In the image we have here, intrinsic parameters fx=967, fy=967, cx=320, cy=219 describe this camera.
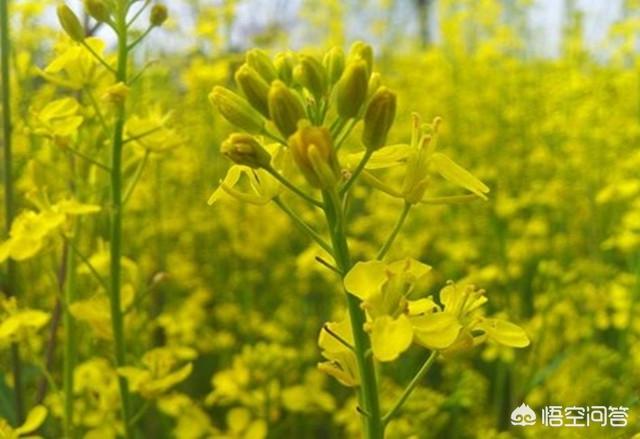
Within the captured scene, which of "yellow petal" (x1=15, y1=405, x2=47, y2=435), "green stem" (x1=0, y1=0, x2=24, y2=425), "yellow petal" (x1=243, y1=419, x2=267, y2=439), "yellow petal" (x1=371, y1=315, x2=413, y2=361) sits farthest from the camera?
"yellow petal" (x1=243, y1=419, x2=267, y2=439)

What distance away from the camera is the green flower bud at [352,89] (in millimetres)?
733

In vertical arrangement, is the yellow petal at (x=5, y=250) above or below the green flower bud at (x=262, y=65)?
below

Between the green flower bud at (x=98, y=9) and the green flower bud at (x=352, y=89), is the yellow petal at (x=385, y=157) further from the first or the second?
the green flower bud at (x=98, y=9)

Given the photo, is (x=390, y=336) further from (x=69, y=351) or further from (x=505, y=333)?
(x=69, y=351)

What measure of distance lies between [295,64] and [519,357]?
1078mm

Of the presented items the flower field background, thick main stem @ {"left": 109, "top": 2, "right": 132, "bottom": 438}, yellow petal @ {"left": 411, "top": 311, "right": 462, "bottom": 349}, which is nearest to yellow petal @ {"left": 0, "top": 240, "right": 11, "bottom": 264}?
the flower field background

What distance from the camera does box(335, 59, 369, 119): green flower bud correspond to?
0.73m

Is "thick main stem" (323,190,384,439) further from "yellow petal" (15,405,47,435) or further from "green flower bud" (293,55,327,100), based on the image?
"yellow petal" (15,405,47,435)

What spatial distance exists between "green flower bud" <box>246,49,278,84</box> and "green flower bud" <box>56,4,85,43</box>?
34cm

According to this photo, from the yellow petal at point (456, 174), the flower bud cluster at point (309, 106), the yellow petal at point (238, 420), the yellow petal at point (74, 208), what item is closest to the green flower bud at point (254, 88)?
the flower bud cluster at point (309, 106)

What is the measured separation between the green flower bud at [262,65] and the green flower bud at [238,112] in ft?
0.13

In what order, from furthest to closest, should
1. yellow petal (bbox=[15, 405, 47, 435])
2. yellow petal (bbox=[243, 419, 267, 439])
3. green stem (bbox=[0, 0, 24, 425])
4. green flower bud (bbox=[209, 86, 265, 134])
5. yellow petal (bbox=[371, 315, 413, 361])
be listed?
1. yellow petal (bbox=[243, 419, 267, 439])
2. green stem (bbox=[0, 0, 24, 425])
3. yellow petal (bbox=[15, 405, 47, 435])
4. green flower bud (bbox=[209, 86, 265, 134])
5. yellow petal (bbox=[371, 315, 413, 361])

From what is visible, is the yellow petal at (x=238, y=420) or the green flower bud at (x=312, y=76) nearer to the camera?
the green flower bud at (x=312, y=76)

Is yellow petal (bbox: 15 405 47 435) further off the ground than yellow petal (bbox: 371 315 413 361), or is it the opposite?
yellow petal (bbox: 371 315 413 361)
